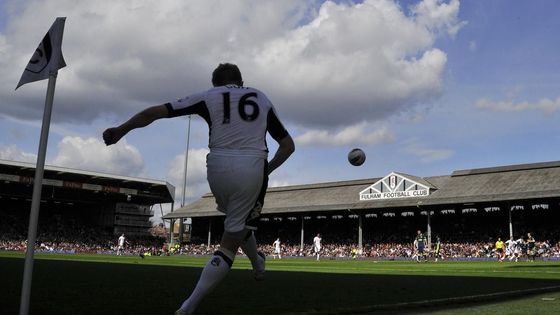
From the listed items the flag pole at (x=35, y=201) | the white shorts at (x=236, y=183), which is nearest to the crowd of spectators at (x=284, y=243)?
the white shorts at (x=236, y=183)

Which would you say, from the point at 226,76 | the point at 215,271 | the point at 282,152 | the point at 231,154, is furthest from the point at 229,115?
the point at 215,271

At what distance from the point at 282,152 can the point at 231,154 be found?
0.63 m

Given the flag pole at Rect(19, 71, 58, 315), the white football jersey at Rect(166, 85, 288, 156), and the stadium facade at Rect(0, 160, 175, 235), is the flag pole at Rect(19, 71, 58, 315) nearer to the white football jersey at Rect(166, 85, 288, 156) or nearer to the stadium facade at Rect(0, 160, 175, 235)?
the white football jersey at Rect(166, 85, 288, 156)

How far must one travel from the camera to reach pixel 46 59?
13.3ft

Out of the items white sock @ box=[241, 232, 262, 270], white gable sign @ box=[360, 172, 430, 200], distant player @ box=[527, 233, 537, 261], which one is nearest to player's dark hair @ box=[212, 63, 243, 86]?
white sock @ box=[241, 232, 262, 270]

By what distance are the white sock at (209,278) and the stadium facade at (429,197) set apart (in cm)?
3581

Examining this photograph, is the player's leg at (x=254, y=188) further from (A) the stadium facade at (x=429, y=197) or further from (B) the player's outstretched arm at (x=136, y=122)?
(A) the stadium facade at (x=429, y=197)

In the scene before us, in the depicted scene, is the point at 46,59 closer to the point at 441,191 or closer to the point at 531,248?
the point at 531,248

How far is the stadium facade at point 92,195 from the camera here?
60438 millimetres

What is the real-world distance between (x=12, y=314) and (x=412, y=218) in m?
48.7

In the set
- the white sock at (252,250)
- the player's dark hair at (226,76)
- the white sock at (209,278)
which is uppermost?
the player's dark hair at (226,76)

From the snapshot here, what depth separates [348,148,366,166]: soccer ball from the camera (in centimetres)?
2719

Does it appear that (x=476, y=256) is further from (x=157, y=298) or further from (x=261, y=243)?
(x=157, y=298)

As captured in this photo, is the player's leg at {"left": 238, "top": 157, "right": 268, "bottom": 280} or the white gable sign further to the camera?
the white gable sign
